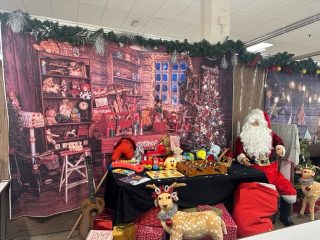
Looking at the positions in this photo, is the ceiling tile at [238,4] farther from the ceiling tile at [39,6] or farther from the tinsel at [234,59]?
the ceiling tile at [39,6]

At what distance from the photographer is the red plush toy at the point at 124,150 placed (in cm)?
255

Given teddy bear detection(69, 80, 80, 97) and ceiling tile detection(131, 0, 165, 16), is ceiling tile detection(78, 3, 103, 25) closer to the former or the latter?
ceiling tile detection(131, 0, 165, 16)

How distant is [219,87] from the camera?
3.04 meters

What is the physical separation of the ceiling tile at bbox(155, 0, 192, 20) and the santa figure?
7.08 ft

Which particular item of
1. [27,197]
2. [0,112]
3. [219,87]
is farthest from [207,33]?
[27,197]

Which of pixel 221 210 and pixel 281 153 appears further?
pixel 281 153

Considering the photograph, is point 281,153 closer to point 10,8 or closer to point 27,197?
point 27,197

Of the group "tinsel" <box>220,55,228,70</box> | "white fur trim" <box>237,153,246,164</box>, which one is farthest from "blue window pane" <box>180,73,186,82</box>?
"white fur trim" <box>237,153,246,164</box>

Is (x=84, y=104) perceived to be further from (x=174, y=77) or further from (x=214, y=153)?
(x=214, y=153)

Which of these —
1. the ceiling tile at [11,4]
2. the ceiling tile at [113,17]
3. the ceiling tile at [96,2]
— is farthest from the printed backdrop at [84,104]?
the ceiling tile at [11,4]

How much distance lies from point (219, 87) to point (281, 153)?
1090mm

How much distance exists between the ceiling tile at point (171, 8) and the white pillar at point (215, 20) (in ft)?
2.66

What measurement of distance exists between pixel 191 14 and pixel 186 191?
333cm

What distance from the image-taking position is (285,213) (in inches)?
107
